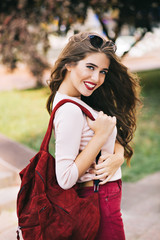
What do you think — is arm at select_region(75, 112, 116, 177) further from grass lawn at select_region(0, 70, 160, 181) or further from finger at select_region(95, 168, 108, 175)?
grass lawn at select_region(0, 70, 160, 181)

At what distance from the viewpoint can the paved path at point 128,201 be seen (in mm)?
3170

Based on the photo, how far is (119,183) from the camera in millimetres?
1698

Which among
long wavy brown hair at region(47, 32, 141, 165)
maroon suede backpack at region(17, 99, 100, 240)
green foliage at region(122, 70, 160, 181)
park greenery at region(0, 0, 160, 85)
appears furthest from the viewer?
park greenery at region(0, 0, 160, 85)

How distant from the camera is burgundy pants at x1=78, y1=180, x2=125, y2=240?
1.58 metres

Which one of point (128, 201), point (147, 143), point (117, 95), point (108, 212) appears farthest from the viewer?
point (147, 143)

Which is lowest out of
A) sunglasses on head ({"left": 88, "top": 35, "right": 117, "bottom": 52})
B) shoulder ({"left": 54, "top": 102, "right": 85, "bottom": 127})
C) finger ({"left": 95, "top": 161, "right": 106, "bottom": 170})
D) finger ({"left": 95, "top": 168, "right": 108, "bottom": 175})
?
finger ({"left": 95, "top": 168, "right": 108, "bottom": 175})

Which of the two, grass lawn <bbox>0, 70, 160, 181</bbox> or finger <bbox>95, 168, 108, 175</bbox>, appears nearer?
finger <bbox>95, 168, 108, 175</bbox>

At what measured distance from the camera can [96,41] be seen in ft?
5.25

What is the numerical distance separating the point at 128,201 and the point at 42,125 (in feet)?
10.6

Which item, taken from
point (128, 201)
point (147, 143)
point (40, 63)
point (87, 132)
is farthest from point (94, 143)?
point (40, 63)

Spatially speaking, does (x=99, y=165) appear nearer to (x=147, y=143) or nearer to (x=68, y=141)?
(x=68, y=141)

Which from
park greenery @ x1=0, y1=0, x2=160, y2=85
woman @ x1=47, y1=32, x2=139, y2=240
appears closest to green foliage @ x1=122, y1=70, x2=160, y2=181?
park greenery @ x1=0, y1=0, x2=160, y2=85

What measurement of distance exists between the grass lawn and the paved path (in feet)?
1.28

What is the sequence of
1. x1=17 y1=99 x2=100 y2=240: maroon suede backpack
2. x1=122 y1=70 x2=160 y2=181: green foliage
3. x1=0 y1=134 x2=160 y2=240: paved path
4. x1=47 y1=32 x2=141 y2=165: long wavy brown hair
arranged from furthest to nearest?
x1=122 y1=70 x2=160 y2=181: green foliage
x1=0 y1=134 x2=160 y2=240: paved path
x1=47 y1=32 x2=141 y2=165: long wavy brown hair
x1=17 y1=99 x2=100 y2=240: maroon suede backpack
